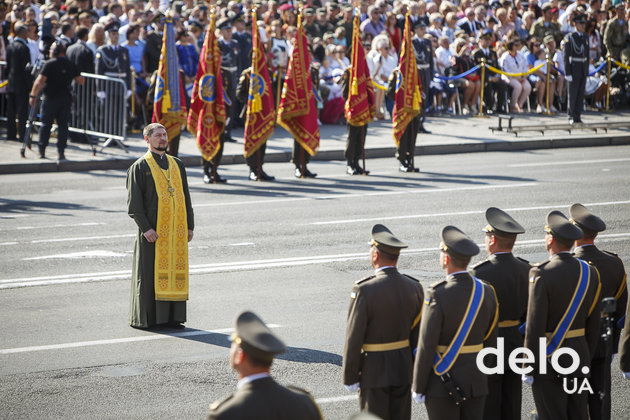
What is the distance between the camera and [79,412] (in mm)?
7922

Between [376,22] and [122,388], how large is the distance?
20.4m

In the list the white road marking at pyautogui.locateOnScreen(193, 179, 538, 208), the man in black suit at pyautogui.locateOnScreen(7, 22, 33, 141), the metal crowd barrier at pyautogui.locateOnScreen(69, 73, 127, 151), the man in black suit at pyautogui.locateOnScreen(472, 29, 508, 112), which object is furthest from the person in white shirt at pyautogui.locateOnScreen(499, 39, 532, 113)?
the man in black suit at pyautogui.locateOnScreen(7, 22, 33, 141)

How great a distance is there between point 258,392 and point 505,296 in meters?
3.21

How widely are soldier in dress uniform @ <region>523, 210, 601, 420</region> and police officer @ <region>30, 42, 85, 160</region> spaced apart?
14.5 metres

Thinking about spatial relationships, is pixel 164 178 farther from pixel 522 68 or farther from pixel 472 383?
pixel 522 68

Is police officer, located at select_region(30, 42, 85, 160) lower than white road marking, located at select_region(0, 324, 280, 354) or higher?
higher

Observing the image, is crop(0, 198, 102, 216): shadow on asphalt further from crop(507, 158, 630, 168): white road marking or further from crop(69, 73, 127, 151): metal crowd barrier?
crop(507, 158, 630, 168): white road marking

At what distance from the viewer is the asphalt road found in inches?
337

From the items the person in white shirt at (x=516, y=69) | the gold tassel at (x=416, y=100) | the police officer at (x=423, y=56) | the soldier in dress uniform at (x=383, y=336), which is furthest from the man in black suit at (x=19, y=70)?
the soldier in dress uniform at (x=383, y=336)

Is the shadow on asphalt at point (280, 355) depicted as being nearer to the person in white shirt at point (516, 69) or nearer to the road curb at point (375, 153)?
the road curb at point (375, 153)

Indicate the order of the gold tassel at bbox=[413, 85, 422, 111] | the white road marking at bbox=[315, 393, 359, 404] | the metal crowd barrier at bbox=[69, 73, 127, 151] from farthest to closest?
the metal crowd barrier at bbox=[69, 73, 127, 151]
the gold tassel at bbox=[413, 85, 422, 111]
the white road marking at bbox=[315, 393, 359, 404]

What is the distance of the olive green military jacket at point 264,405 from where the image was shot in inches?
176

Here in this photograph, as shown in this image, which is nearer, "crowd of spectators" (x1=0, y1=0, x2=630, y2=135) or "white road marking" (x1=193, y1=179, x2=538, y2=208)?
"white road marking" (x1=193, y1=179, x2=538, y2=208)

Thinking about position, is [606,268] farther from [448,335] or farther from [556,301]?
[448,335]
